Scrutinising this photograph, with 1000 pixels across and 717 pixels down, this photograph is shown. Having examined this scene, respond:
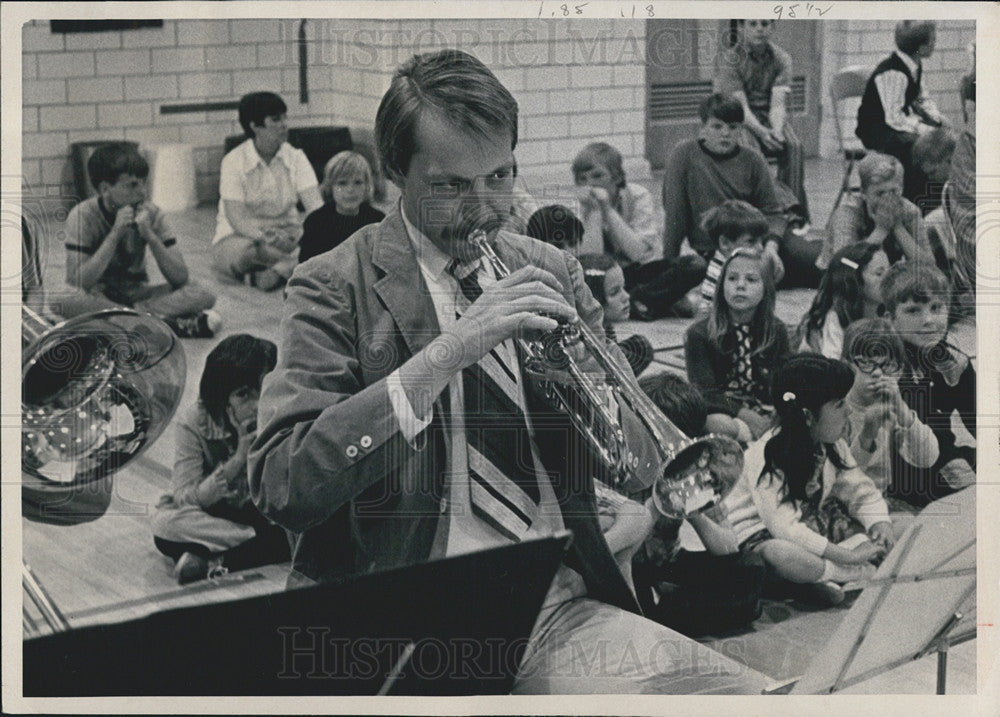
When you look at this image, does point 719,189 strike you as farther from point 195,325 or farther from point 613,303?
point 195,325

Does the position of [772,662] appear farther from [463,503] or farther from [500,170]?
[500,170]

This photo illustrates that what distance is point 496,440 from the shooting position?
14.3 feet

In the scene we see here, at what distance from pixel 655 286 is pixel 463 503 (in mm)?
827

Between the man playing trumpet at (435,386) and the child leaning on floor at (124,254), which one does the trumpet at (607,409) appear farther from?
the child leaning on floor at (124,254)

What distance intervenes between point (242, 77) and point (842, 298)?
72.4 inches

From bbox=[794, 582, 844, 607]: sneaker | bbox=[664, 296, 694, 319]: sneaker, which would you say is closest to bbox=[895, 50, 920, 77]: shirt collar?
bbox=[664, 296, 694, 319]: sneaker

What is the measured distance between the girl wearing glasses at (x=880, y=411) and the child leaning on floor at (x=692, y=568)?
44 centimetres

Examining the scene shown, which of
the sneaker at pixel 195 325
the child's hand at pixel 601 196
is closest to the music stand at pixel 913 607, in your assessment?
the child's hand at pixel 601 196

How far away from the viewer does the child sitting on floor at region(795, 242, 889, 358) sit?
4.46 metres

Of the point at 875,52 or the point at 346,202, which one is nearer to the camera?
the point at 346,202

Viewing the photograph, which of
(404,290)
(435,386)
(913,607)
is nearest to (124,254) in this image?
(404,290)

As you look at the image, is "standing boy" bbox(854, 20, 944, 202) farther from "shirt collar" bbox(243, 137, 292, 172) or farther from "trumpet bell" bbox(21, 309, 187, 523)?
"trumpet bell" bbox(21, 309, 187, 523)

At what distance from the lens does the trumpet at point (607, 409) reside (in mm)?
4258

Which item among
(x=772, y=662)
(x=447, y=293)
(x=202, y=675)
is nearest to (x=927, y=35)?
(x=447, y=293)
